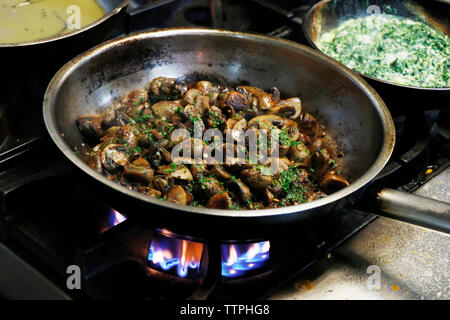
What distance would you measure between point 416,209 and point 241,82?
1045mm

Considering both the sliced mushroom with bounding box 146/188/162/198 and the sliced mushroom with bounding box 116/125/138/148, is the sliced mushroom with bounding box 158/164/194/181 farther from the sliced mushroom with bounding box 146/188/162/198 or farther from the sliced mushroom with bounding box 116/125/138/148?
the sliced mushroom with bounding box 116/125/138/148

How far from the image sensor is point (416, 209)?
155 cm

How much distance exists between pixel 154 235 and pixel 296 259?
20.1 inches

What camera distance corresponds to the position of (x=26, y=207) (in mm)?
1860

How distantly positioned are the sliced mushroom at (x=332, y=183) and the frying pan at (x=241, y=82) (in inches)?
3.7

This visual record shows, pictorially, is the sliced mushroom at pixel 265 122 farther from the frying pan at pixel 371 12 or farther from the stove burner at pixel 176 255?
the stove burner at pixel 176 255

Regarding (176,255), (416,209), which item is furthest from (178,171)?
(416,209)

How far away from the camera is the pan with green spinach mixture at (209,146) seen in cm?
167

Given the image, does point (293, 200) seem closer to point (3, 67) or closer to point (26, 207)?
point (26, 207)

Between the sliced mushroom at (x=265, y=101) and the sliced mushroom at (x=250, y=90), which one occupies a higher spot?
the sliced mushroom at (x=250, y=90)

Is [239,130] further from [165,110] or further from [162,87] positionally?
[162,87]

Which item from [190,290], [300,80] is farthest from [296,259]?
[300,80]

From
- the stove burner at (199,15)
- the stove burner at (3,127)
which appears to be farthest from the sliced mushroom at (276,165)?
the stove burner at (199,15)

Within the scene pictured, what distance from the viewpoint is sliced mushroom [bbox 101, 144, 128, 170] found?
5.72 feet
